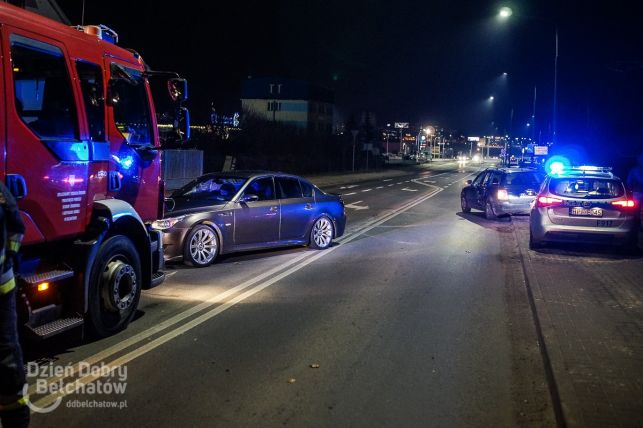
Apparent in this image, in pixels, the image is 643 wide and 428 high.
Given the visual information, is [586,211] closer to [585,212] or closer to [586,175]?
[585,212]

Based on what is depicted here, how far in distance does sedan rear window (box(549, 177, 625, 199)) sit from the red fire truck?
794 cm

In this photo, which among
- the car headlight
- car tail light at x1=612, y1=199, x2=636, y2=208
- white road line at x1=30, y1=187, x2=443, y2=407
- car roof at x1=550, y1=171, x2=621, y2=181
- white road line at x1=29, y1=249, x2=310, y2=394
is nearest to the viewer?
white road line at x1=30, y1=187, x2=443, y2=407

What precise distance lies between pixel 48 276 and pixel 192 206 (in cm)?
478

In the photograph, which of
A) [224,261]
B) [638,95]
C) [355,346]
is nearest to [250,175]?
[224,261]

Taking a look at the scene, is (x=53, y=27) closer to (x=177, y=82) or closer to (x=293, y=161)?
(x=177, y=82)

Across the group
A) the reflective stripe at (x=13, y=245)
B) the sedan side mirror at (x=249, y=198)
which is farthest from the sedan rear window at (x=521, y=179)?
the reflective stripe at (x=13, y=245)

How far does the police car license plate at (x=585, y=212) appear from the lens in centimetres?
1151

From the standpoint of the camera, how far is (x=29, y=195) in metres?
4.86

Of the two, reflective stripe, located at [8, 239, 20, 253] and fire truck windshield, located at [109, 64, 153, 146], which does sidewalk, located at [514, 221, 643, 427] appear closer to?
reflective stripe, located at [8, 239, 20, 253]

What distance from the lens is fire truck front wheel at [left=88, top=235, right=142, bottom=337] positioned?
5752 mm

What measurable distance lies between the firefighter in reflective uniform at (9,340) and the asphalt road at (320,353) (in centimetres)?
59

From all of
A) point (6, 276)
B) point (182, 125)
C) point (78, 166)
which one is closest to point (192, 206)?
point (182, 125)

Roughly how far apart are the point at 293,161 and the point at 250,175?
36.1 metres

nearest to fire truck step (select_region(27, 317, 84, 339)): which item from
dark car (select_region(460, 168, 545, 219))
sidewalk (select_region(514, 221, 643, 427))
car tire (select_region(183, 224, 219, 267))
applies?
sidewalk (select_region(514, 221, 643, 427))
